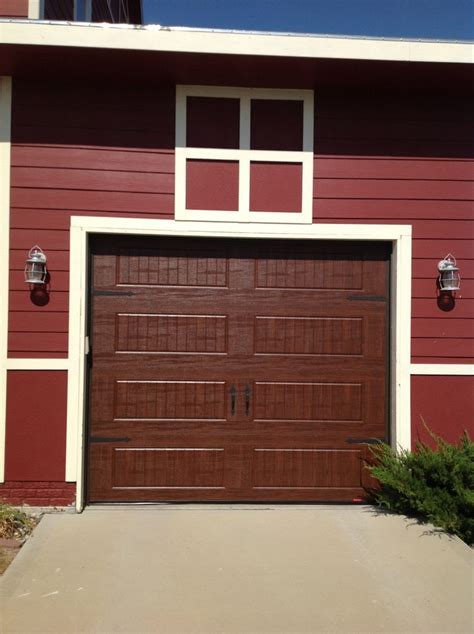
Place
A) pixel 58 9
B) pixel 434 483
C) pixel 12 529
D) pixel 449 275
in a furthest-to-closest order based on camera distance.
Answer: pixel 58 9 < pixel 449 275 < pixel 434 483 < pixel 12 529

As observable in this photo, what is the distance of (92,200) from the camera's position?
4.56 metres

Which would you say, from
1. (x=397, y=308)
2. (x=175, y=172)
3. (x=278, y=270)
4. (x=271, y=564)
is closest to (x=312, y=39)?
(x=175, y=172)

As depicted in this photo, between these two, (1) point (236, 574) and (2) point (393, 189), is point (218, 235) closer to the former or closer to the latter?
(2) point (393, 189)

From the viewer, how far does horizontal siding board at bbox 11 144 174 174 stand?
178 inches

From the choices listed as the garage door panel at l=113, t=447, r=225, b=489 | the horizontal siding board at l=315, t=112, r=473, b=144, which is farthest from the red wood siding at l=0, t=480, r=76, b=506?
the horizontal siding board at l=315, t=112, r=473, b=144

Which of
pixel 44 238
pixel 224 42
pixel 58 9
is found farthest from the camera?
pixel 58 9

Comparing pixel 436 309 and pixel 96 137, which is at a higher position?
pixel 96 137

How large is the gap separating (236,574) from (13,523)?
1.71 meters

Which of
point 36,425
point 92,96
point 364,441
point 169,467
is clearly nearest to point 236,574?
point 169,467

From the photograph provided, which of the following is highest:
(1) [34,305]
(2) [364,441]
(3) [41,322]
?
(1) [34,305]

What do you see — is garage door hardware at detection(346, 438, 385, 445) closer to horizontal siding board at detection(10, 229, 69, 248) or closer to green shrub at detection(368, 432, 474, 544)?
green shrub at detection(368, 432, 474, 544)

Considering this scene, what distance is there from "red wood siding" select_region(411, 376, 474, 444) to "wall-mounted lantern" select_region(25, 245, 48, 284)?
3.12 m

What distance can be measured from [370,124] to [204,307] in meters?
2.04

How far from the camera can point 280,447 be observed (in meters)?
4.71
